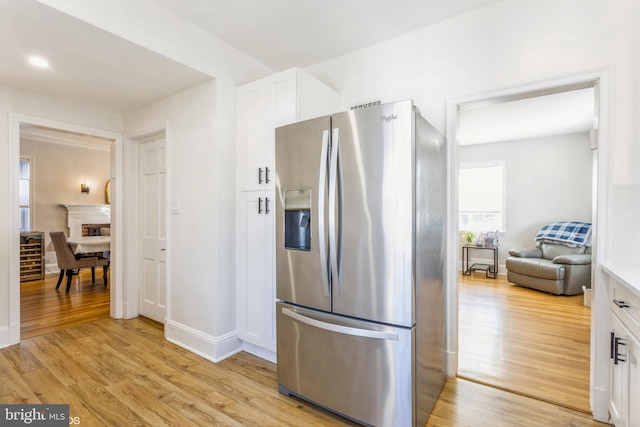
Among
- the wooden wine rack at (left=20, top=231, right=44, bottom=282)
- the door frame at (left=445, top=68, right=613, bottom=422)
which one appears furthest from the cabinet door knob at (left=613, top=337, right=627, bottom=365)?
Result: the wooden wine rack at (left=20, top=231, right=44, bottom=282)

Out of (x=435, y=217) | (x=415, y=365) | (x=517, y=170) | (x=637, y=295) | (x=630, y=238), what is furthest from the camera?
(x=517, y=170)

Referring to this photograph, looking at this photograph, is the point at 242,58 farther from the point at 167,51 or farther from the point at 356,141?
the point at 356,141

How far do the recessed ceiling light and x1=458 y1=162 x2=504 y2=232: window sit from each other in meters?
6.83

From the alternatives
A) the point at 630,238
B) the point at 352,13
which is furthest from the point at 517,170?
the point at 352,13

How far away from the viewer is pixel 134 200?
384 centimetres

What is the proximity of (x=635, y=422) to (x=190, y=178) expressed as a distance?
130 inches

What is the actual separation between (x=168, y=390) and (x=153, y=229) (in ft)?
6.46

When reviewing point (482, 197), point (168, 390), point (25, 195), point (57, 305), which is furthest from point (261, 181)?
point (25, 195)

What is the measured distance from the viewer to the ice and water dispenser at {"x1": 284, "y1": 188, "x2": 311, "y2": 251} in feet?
6.67

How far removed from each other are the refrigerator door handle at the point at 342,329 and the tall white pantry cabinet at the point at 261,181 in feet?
2.12

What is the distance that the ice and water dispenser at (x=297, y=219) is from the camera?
2.03 m

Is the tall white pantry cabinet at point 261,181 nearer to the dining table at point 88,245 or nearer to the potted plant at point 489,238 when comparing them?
the dining table at point 88,245

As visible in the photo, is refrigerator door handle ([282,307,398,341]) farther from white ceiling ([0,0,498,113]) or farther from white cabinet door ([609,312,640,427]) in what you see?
white ceiling ([0,0,498,113])

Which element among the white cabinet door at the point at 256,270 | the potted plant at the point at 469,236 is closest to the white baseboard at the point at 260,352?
the white cabinet door at the point at 256,270
